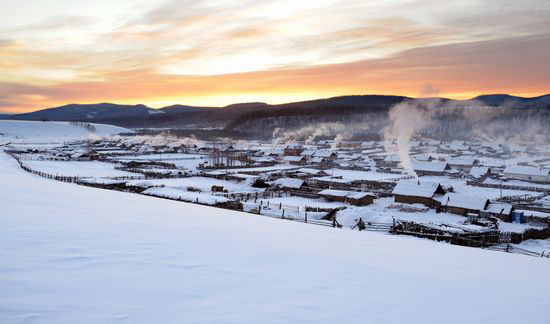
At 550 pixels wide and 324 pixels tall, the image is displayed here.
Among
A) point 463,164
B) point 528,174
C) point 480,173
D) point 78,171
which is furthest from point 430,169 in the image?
point 78,171

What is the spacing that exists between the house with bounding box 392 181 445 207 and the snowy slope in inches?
909

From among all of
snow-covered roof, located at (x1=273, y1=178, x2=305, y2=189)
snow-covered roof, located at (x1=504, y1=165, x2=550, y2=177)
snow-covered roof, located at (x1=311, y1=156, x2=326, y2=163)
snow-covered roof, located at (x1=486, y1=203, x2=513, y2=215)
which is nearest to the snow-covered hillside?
snow-covered roof, located at (x1=311, y1=156, x2=326, y2=163)

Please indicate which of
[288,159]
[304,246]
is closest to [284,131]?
[288,159]

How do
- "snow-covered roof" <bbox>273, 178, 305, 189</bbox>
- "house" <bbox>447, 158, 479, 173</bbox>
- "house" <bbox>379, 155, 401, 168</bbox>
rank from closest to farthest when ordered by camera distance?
"snow-covered roof" <bbox>273, 178, 305, 189</bbox>, "house" <bbox>447, 158, 479, 173</bbox>, "house" <bbox>379, 155, 401, 168</bbox>

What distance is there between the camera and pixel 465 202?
28.0 metres

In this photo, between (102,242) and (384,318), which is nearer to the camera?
(384,318)

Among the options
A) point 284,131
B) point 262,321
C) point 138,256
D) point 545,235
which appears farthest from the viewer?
point 284,131

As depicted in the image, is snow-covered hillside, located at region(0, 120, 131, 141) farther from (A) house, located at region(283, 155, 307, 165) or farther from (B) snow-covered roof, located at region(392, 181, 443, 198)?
(B) snow-covered roof, located at region(392, 181, 443, 198)

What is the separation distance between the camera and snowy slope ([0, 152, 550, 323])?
3.81 m

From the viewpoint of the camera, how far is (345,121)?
18612 cm

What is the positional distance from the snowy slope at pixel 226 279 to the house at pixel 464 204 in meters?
20.8

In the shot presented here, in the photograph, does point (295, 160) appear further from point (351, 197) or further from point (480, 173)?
point (351, 197)

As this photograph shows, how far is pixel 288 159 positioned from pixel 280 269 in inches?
2352

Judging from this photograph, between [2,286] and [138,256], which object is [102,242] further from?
[2,286]
